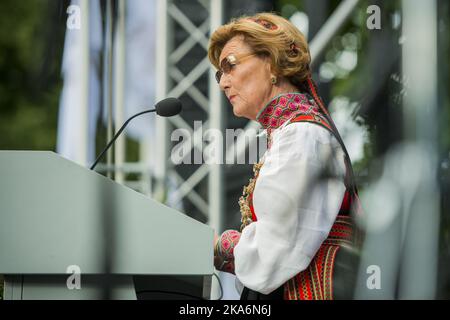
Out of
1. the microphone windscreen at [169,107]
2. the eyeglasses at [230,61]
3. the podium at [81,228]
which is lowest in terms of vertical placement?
the podium at [81,228]

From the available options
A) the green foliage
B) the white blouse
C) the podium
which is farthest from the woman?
the green foliage

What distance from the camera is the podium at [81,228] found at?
4.12 feet

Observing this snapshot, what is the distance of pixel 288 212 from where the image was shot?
4.43 feet

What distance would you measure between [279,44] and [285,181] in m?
0.35

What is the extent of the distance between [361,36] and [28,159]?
3.75 ft

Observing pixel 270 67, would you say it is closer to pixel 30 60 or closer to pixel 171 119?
pixel 171 119

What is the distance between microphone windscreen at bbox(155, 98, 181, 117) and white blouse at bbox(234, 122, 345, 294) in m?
0.39

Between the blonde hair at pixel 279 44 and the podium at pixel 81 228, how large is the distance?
1.51 ft

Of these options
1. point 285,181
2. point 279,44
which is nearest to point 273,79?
point 279,44

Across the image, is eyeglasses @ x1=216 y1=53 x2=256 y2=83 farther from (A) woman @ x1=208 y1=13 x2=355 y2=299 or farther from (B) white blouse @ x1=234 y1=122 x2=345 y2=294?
(B) white blouse @ x1=234 y1=122 x2=345 y2=294

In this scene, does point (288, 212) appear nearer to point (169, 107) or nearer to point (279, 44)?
point (279, 44)

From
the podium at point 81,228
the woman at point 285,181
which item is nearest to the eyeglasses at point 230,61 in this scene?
the woman at point 285,181

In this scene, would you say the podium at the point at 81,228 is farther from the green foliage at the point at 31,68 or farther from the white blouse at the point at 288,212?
the green foliage at the point at 31,68
